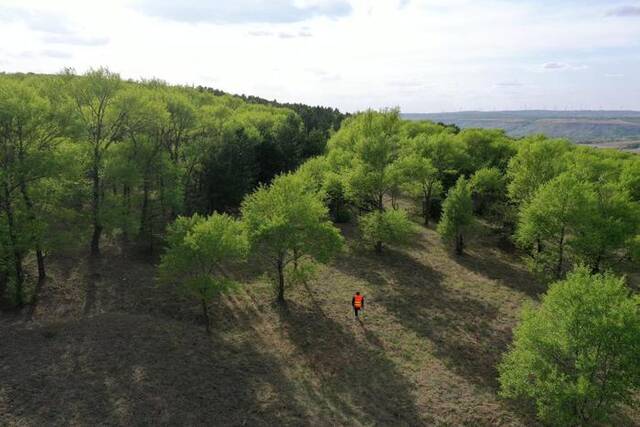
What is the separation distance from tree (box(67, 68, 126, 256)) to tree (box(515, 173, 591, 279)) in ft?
113

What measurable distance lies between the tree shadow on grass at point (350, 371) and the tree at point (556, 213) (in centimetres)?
1775

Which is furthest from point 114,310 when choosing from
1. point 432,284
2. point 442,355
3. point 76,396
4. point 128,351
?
point 432,284

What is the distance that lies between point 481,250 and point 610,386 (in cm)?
2949

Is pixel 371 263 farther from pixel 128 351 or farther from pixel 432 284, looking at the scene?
pixel 128 351

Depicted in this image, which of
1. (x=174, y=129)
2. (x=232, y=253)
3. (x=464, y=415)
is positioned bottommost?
(x=464, y=415)

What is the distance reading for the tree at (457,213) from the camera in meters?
42.3

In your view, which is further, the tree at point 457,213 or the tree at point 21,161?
the tree at point 457,213

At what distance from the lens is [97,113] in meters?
32.6

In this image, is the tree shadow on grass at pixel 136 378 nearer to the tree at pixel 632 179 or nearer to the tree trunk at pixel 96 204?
the tree trunk at pixel 96 204

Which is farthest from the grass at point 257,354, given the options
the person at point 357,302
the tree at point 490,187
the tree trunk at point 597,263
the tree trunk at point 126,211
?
the tree at point 490,187

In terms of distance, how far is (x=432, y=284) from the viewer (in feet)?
122

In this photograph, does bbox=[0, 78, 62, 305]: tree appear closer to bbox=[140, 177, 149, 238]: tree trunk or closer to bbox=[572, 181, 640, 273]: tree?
bbox=[140, 177, 149, 238]: tree trunk

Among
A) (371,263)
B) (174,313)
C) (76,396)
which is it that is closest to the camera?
(76,396)

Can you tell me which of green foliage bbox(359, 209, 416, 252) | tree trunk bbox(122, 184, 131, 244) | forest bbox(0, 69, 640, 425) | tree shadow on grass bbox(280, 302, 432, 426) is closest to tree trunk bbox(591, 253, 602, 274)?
forest bbox(0, 69, 640, 425)
